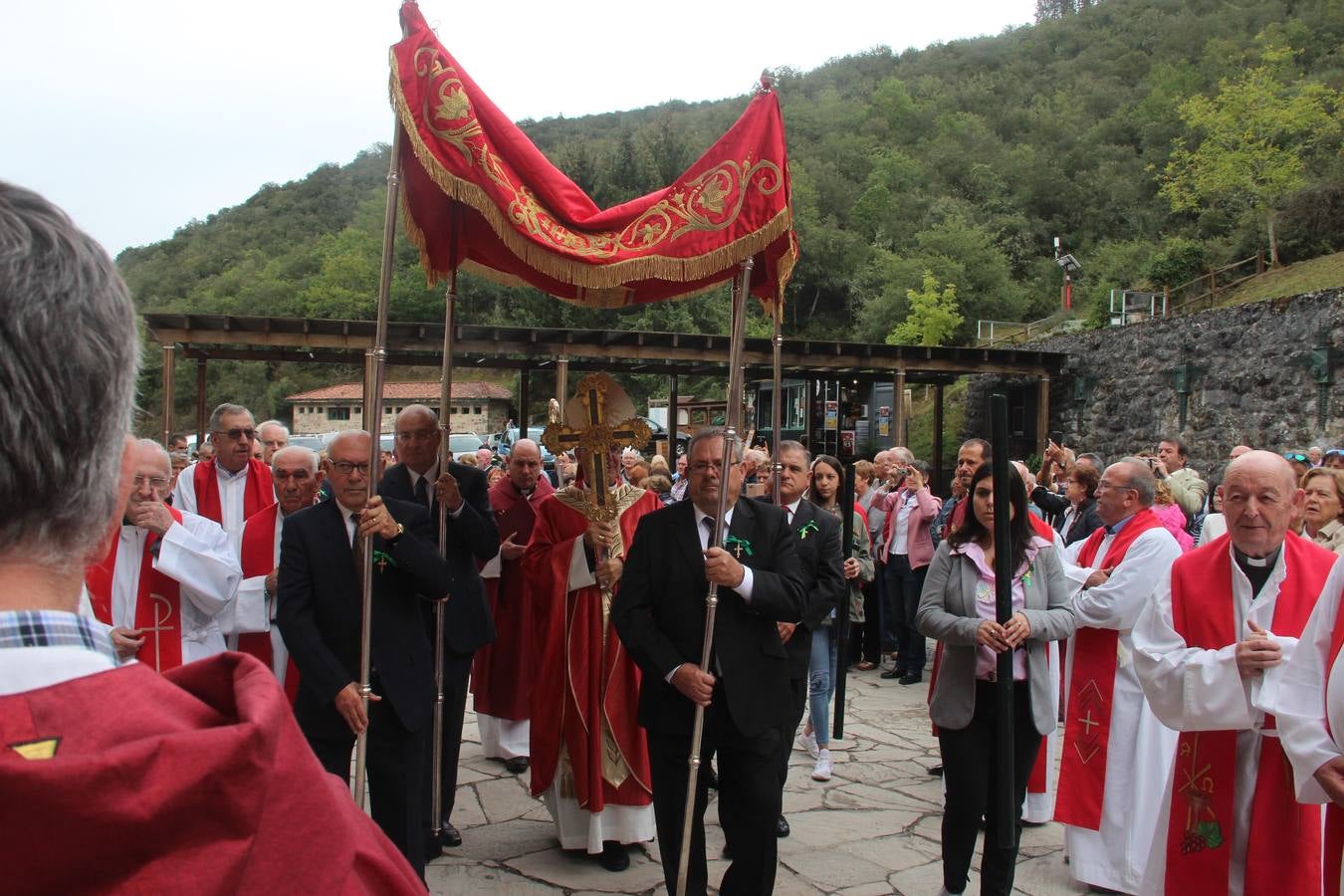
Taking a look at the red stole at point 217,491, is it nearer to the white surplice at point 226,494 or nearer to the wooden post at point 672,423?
the white surplice at point 226,494

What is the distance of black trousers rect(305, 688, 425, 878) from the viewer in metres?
3.88

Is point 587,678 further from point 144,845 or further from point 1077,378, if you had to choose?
point 1077,378

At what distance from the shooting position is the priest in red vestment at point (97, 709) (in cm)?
80

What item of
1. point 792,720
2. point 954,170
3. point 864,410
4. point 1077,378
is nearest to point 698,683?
point 792,720

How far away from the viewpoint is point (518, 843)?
5.22 metres

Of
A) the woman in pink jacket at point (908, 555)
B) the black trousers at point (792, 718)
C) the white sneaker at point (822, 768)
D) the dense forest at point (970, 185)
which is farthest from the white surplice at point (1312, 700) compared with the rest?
the dense forest at point (970, 185)

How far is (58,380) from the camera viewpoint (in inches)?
36.0

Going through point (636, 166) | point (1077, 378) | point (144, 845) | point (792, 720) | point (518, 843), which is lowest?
point (518, 843)

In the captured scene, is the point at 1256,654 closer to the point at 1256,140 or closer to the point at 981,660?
the point at 981,660

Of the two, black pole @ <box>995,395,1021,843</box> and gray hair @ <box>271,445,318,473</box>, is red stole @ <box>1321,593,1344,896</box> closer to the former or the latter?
black pole @ <box>995,395,1021,843</box>

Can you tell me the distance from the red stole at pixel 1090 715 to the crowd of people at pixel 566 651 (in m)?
0.02

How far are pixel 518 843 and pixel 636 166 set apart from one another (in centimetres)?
3276

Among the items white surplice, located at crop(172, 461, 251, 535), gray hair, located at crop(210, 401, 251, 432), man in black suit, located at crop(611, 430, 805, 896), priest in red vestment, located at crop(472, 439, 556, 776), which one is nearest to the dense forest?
priest in red vestment, located at crop(472, 439, 556, 776)

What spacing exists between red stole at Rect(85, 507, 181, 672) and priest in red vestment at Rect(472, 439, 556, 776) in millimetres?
1926
